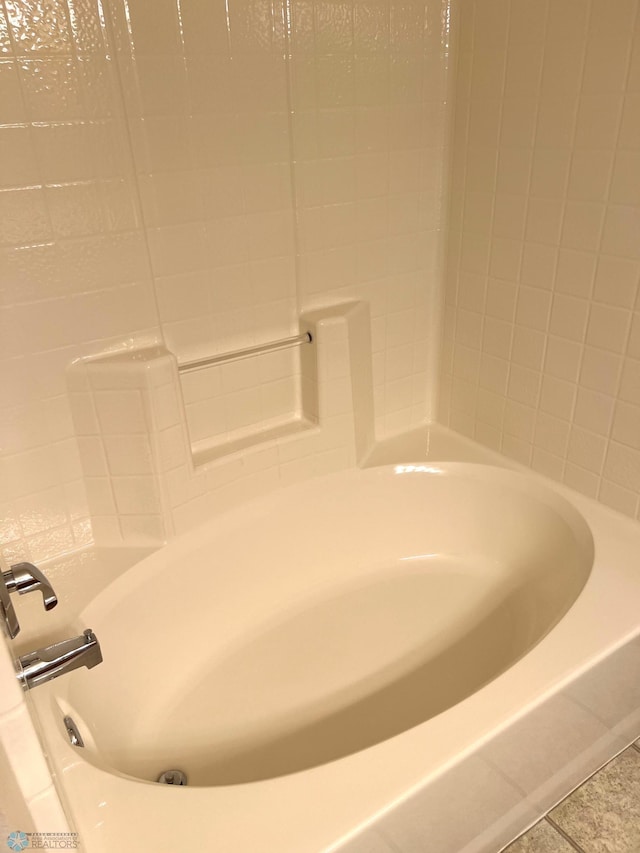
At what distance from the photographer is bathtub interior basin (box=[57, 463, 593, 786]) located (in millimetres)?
1390

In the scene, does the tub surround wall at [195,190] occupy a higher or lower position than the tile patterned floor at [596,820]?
higher

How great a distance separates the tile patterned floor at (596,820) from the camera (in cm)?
137

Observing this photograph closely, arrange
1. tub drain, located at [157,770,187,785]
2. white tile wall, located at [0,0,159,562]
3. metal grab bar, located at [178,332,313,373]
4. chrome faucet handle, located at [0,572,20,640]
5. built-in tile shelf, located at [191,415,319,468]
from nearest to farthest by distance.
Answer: chrome faucet handle, located at [0,572,20,640] < white tile wall, located at [0,0,159,562] < tub drain, located at [157,770,187,785] < metal grab bar, located at [178,332,313,373] < built-in tile shelf, located at [191,415,319,468]

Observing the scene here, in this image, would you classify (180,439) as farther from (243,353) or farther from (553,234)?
(553,234)

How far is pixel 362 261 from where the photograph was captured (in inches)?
68.7

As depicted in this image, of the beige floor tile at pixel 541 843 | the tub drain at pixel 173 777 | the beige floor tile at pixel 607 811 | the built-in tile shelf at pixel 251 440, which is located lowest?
the beige floor tile at pixel 541 843

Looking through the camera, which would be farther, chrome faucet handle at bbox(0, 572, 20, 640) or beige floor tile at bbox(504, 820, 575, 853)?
beige floor tile at bbox(504, 820, 575, 853)

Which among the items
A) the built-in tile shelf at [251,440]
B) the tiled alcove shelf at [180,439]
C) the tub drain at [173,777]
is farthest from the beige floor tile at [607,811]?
the built-in tile shelf at [251,440]

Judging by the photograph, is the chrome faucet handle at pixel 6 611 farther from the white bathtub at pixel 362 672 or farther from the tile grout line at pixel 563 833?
the tile grout line at pixel 563 833

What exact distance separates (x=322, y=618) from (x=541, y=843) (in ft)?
2.29

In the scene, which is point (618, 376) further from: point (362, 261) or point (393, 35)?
point (393, 35)

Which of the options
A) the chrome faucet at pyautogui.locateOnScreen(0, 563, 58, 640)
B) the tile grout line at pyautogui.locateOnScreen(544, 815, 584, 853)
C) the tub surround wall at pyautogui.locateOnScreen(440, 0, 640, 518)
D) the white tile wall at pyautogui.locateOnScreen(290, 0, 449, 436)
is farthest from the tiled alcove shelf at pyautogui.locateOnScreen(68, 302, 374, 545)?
the tile grout line at pyautogui.locateOnScreen(544, 815, 584, 853)

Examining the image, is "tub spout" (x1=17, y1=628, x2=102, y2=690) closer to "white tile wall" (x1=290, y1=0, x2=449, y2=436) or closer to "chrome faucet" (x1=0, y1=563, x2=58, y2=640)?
"chrome faucet" (x1=0, y1=563, x2=58, y2=640)

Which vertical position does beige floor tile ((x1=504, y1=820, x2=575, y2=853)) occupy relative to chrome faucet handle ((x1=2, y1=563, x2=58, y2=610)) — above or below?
below
